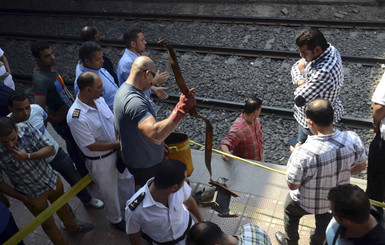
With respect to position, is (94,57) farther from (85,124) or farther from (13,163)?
(13,163)

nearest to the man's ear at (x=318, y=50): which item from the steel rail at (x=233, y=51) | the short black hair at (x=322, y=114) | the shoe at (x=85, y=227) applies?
the short black hair at (x=322, y=114)

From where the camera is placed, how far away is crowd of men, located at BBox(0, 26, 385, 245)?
121 inches

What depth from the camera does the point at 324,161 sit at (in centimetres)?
323

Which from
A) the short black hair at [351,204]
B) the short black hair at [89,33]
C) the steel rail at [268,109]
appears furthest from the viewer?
the steel rail at [268,109]

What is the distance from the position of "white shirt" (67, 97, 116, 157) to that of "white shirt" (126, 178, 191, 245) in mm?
1097

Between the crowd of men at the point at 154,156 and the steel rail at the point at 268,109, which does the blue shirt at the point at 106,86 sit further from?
the steel rail at the point at 268,109

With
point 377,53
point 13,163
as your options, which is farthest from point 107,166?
point 377,53

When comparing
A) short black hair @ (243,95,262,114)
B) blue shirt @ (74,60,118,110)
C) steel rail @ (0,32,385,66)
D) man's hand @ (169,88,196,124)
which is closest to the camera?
man's hand @ (169,88,196,124)

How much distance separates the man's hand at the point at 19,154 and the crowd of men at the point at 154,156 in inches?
0.4

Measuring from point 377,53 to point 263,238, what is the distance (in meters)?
6.45

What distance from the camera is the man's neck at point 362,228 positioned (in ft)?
8.41

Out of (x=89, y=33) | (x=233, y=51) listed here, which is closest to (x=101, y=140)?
(x=89, y=33)

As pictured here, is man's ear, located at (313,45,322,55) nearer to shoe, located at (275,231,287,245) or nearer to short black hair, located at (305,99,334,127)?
short black hair, located at (305,99,334,127)

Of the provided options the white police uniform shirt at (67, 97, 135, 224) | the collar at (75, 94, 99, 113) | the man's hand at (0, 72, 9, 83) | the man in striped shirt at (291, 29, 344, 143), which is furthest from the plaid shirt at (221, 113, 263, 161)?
the man's hand at (0, 72, 9, 83)
